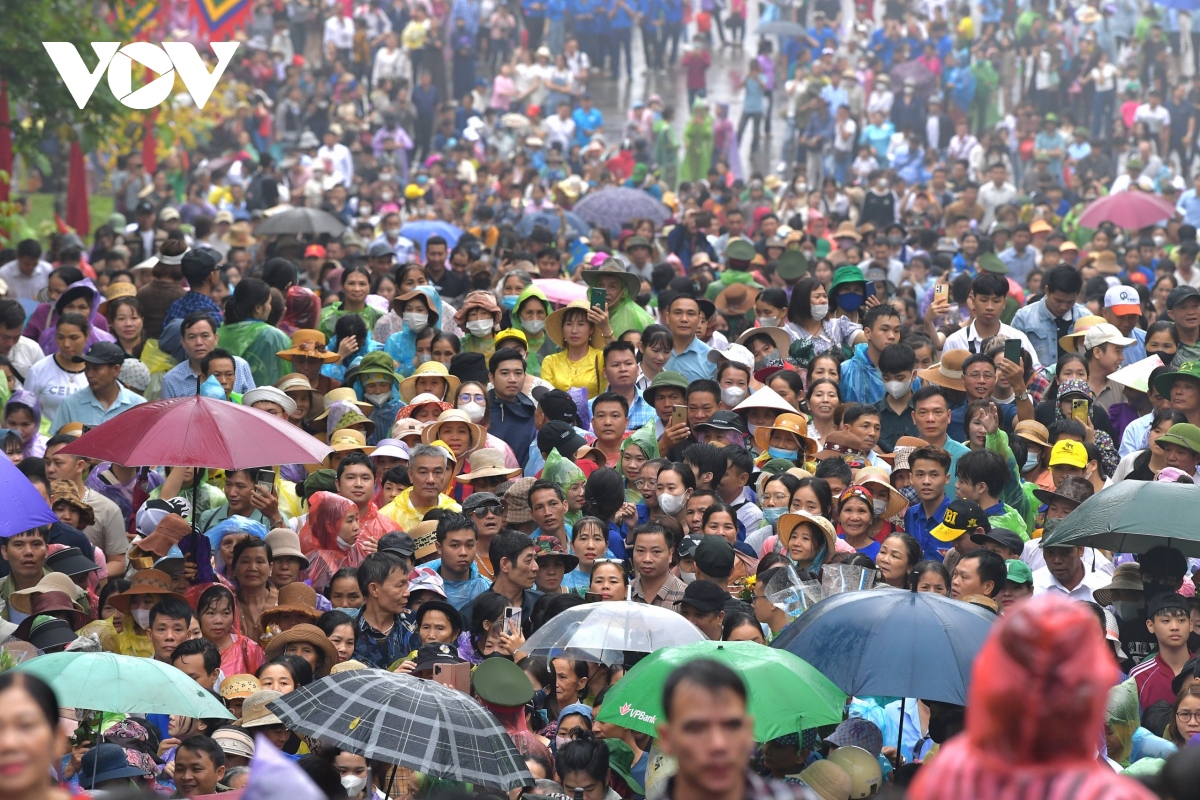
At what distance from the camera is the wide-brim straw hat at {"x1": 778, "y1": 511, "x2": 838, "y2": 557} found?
28.7ft

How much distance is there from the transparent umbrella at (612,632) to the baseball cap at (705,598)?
23.5 inches

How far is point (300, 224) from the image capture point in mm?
17828

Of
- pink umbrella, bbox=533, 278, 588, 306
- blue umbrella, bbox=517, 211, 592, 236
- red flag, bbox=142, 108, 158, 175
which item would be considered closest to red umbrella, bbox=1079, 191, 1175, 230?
blue umbrella, bbox=517, 211, 592, 236

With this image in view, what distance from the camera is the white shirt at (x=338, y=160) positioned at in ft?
81.6

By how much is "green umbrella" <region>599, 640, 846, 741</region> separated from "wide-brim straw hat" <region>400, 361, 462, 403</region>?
4829 mm

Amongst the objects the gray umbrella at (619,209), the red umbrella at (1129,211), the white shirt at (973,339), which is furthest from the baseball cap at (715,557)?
the red umbrella at (1129,211)

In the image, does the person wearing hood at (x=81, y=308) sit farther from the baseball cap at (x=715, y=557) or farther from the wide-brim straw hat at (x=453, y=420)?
the baseball cap at (x=715, y=557)

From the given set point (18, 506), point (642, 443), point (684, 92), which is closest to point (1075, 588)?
point (642, 443)

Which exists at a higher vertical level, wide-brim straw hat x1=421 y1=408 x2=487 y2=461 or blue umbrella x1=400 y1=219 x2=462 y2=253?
wide-brim straw hat x1=421 y1=408 x2=487 y2=461

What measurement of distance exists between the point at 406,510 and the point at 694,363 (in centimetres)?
280

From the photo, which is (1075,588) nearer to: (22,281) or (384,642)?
(384,642)

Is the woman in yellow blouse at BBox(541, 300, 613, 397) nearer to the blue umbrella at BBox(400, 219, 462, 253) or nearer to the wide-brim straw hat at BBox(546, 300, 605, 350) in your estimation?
the wide-brim straw hat at BBox(546, 300, 605, 350)

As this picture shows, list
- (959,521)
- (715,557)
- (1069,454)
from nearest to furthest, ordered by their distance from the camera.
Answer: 1. (715,557)
2. (959,521)
3. (1069,454)

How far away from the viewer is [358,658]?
8086 mm
